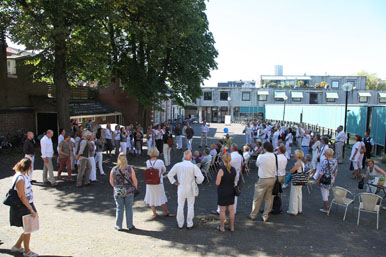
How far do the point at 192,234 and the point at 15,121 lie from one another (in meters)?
16.0

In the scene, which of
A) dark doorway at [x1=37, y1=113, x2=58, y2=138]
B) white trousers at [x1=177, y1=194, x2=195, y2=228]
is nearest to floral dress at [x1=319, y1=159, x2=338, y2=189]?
white trousers at [x1=177, y1=194, x2=195, y2=228]

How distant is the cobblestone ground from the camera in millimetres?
5441

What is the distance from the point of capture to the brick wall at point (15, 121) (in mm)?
16895

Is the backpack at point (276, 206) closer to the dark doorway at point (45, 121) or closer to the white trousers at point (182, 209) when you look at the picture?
the white trousers at point (182, 209)

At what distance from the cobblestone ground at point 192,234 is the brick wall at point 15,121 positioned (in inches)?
427

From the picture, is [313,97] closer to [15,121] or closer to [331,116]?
[331,116]

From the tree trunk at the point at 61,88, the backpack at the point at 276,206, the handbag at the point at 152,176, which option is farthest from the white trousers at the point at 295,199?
the tree trunk at the point at 61,88

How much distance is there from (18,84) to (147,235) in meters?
16.5

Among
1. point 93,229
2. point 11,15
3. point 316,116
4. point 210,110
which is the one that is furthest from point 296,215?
point 210,110

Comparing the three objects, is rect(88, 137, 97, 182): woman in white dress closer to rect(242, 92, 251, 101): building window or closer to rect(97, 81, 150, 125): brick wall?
rect(97, 81, 150, 125): brick wall

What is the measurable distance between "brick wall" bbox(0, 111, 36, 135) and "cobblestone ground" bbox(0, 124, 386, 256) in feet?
35.6

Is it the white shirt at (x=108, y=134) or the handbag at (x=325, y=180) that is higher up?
the white shirt at (x=108, y=134)

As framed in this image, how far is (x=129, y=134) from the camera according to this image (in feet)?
49.8

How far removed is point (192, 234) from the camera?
613 centimetres
